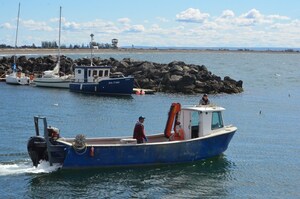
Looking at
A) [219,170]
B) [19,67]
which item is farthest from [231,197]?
[19,67]

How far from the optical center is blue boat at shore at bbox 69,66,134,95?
5344 centimetres

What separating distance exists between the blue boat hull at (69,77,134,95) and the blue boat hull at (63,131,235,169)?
1165 inches

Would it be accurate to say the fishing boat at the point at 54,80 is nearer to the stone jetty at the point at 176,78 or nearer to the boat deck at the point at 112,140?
the stone jetty at the point at 176,78

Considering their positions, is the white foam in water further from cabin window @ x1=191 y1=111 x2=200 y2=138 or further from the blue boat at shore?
the blue boat at shore

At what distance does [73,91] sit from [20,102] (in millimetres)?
10886

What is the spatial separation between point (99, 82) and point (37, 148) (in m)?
33.0

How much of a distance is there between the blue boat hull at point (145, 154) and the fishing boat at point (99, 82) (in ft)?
97.8

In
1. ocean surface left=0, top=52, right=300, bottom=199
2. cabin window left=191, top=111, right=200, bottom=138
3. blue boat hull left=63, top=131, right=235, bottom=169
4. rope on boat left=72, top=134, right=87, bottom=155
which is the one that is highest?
cabin window left=191, top=111, right=200, bottom=138

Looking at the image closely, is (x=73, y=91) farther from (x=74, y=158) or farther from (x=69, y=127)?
(x=74, y=158)

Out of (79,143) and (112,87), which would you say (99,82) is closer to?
(112,87)

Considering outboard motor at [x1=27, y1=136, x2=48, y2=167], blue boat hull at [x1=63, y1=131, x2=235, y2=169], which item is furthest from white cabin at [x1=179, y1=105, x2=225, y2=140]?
outboard motor at [x1=27, y1=136, x2=48, y2=167]

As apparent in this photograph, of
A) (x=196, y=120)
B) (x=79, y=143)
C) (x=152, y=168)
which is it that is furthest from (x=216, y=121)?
(x=79, y=143)

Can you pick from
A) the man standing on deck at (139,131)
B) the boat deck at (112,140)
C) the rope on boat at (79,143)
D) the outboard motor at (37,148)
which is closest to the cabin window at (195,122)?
the boat deck at (112,140)

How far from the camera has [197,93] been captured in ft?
182
